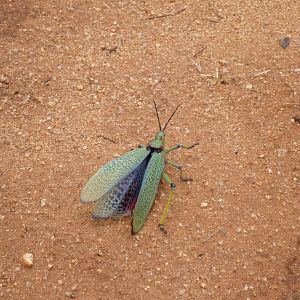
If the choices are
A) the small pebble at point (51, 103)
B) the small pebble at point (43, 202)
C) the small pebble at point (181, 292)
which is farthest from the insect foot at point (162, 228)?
the small pebble at point (51, 103)

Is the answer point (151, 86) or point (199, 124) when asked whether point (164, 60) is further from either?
point (199, 124)

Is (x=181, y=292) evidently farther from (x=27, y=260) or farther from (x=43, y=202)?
(x=43, y=202)

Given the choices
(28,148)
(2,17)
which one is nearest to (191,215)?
(28,148)

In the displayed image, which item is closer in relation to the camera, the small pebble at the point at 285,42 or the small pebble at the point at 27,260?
the small pebble at the point at 27,260

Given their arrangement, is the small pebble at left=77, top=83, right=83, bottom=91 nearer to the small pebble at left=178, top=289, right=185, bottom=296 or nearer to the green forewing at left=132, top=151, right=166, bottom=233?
the green forewing at left=132, top=151, right=166, bottom=233

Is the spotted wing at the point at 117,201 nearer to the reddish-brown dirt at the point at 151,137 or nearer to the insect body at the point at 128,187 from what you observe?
the insect body at the point at 128,187

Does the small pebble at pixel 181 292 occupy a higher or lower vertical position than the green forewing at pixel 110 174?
lower

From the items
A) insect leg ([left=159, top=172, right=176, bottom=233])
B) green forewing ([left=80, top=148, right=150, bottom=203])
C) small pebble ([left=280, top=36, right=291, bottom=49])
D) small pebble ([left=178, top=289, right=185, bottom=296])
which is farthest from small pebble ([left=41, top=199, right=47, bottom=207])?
small pebble ([left=280, top=36, right=291, bottom=49])
